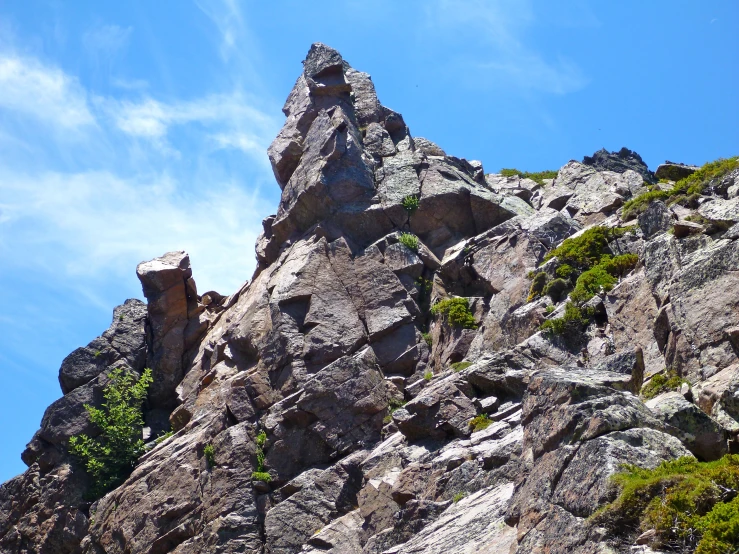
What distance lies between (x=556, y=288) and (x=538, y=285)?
3.93 ft

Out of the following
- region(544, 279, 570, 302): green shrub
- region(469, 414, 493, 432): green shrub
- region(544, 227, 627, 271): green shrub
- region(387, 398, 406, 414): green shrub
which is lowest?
region(469, 414, 493, 432): green shrub

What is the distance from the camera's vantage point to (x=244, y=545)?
31562mm

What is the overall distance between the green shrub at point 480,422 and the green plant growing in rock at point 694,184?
10439 millimetres

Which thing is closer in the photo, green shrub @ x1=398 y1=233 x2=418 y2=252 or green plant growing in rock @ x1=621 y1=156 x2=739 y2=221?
green plant growing in rock @ x1=621 y1=156 x2=739 y2=221

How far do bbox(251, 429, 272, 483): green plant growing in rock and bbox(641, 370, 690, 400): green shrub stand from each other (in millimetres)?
16712

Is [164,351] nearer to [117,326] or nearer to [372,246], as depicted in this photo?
[117,326]

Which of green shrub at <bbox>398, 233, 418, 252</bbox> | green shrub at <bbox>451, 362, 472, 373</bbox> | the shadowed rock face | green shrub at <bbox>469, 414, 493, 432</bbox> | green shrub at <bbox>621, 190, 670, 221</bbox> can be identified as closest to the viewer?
the shadowed rock face

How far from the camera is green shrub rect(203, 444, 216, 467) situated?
3405 centimetres

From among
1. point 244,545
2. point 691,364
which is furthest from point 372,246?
point 691,364

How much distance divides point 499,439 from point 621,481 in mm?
11808

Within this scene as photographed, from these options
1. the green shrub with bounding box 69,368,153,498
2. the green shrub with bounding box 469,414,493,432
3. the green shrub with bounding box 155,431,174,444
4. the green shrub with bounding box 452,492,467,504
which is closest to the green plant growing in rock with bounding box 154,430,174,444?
the green shrub with bounding box 155,431,174,444

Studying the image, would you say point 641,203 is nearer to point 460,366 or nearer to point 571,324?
point 571,324

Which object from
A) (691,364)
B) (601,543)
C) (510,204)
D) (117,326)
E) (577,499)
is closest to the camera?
(601,543)

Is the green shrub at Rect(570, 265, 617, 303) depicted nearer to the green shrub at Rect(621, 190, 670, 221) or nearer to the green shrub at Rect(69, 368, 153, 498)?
the green shrub at Rect(621, 190, 670, 221)
